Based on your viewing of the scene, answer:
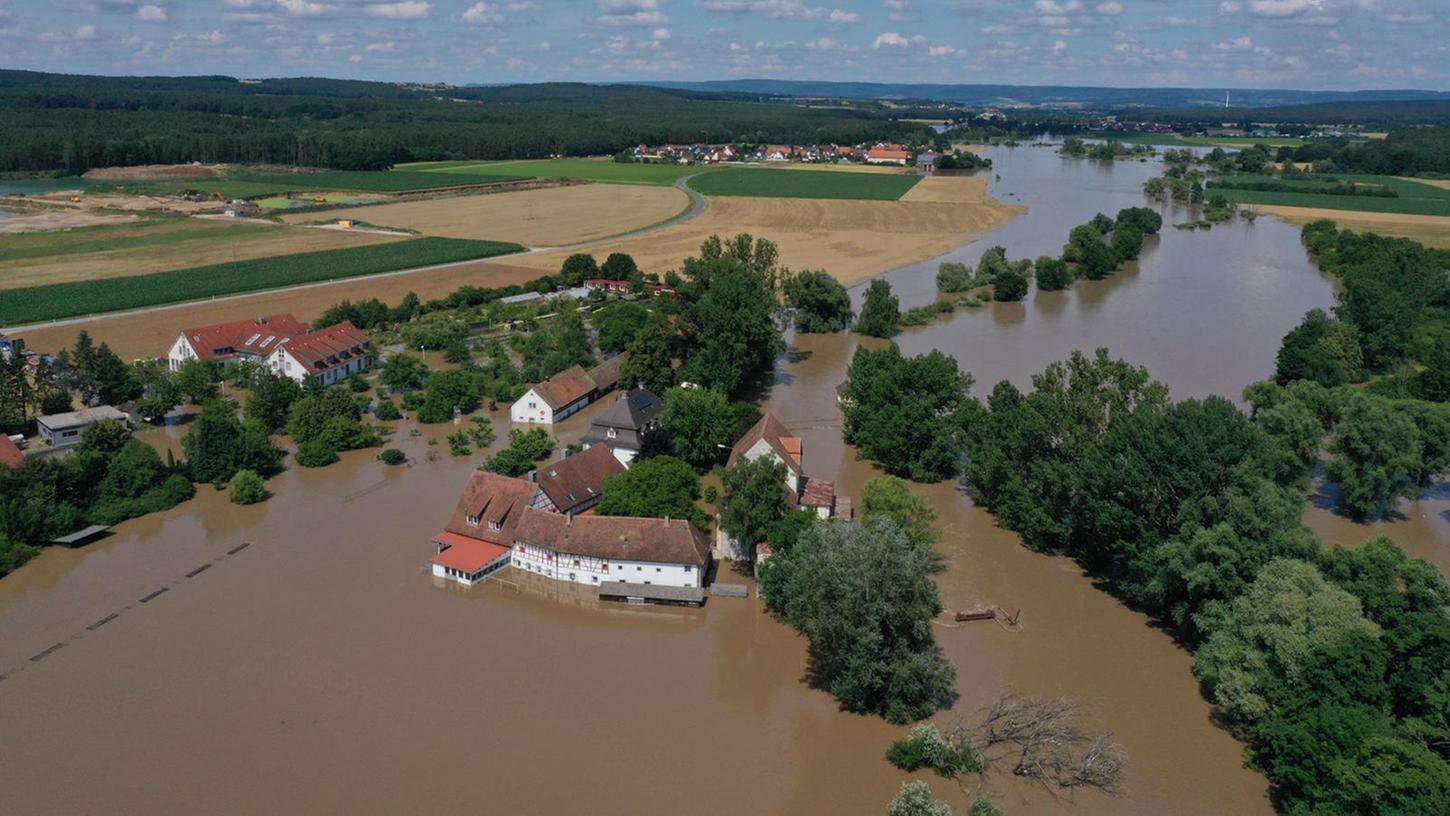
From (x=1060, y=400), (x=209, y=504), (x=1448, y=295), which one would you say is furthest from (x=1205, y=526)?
(x=1448, y=295)

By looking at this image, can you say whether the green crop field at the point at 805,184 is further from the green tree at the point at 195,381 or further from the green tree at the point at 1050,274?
the green tree at the point at 195,381

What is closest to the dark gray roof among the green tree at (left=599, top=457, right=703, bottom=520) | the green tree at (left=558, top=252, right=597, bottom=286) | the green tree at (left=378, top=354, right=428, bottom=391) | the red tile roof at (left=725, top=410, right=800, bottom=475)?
the red tile roof at (left=725, top=410, right=800, bottom=475)

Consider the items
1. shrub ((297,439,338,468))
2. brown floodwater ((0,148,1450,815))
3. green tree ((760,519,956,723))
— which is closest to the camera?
brown floodwater ((0,148,1450,815))

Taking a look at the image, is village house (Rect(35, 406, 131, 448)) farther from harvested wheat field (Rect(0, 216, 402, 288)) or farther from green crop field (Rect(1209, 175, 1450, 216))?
green crop field (Rect(1209, 175, 1450, 216))

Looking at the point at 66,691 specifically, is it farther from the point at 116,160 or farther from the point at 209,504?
the point at 116,160

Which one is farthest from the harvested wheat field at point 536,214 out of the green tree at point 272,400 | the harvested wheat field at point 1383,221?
the harvested wheat field at point 1383,221

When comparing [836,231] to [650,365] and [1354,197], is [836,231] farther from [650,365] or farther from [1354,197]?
[1354,197]
